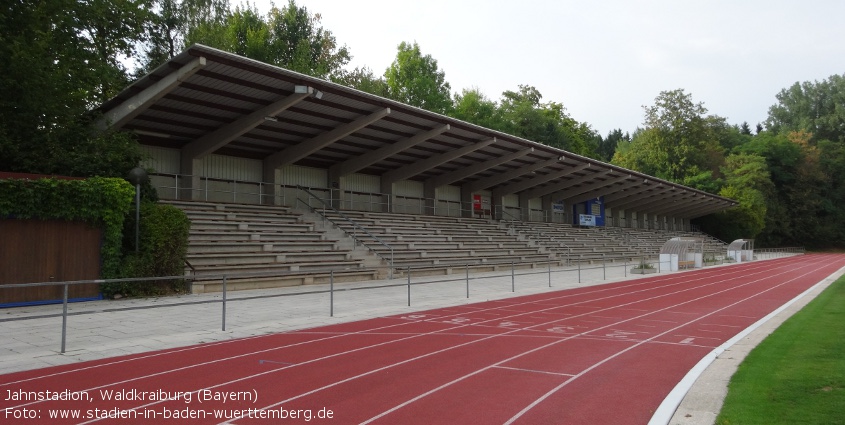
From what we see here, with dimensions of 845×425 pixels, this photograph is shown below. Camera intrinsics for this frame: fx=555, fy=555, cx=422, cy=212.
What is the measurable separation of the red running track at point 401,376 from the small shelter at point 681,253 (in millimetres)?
22670

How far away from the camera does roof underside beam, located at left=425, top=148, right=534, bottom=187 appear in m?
34.3

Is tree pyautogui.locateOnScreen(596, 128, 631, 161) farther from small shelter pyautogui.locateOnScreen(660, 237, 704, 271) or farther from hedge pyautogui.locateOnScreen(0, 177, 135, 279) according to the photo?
hedge pyautogui.locateOnScreen(0, 177, 135, 279)

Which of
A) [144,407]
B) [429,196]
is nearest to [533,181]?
[429,196]

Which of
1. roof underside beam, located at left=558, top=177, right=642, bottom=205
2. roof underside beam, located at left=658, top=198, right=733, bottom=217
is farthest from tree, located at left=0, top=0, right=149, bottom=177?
roof underside beam, located at left=658, top=198, right=733, bottom=217

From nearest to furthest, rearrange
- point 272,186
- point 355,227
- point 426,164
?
point 355,227 → point 272,186 → point 426,164

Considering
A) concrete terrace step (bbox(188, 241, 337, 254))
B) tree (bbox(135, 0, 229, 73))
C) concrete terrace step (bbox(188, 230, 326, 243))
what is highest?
→ tree (bbox(135, 0, 229, 73))

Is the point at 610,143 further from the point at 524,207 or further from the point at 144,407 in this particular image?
the point at 144,407

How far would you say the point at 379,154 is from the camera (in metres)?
30.1

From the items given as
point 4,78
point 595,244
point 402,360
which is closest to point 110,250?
point 4,78

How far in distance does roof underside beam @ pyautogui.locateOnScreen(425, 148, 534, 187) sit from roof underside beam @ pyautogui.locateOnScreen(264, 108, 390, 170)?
41.0 ft

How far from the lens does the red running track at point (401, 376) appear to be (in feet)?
18.4

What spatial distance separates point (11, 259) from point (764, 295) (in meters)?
23.0

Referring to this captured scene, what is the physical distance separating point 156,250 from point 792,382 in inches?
616

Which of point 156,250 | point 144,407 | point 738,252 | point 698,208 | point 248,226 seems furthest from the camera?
point 698,208
